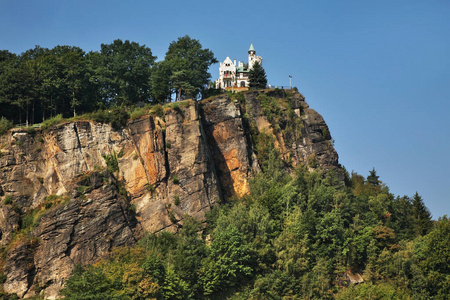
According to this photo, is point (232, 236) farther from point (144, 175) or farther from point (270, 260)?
point (144, 175)

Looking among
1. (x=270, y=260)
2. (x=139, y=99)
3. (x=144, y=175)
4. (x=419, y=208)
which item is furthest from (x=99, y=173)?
(x=419, y=208)

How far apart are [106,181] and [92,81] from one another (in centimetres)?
1590

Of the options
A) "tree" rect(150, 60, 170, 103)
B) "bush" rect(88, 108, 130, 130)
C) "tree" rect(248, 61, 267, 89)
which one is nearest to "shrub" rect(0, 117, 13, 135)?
"bush" rect(88, 108, 130, 130)

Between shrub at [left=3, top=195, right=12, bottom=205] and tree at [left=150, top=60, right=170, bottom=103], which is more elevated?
tree at [left=150, top=60, right=170, bottom=103]

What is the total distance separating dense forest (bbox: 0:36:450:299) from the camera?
7175cm

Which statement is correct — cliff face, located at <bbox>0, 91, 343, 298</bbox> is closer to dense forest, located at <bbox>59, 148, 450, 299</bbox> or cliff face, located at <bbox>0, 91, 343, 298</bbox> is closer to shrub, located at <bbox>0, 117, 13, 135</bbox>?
shrub, located at <bbox>0, 117, 13, 135</bbox>

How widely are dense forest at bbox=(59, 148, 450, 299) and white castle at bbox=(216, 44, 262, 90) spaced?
2822 cm

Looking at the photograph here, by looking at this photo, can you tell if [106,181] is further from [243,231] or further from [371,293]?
[371,293]

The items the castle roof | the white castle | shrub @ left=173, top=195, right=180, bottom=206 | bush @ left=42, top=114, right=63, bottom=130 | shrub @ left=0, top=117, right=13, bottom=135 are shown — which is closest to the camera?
shrub @ left=173, top=195, right=180, bottom=206

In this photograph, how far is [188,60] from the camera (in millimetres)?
94000

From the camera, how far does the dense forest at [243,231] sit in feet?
235

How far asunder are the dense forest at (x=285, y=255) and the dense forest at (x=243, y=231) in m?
0.12

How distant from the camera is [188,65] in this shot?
92625 mm

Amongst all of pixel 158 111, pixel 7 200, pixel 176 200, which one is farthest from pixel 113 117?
pixel 7 200
